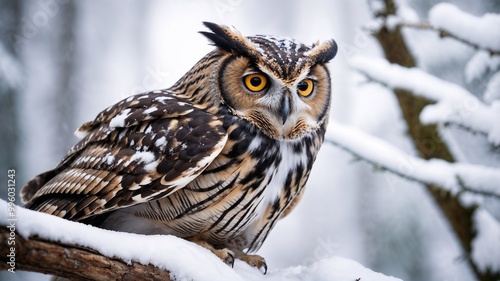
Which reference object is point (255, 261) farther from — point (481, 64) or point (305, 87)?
point (481, 64)

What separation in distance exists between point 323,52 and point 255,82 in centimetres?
28

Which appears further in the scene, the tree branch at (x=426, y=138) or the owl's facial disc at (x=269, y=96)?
the tree branch at (x=426, y=138)

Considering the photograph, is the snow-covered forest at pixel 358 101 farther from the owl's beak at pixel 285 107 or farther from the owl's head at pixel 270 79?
the owl's beak at pixel 285 107

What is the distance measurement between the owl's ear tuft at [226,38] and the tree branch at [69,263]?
765mm

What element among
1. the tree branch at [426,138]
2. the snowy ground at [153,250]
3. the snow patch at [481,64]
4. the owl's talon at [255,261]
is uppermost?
the snowy ground at [153,250]

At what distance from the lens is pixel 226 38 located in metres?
1.84

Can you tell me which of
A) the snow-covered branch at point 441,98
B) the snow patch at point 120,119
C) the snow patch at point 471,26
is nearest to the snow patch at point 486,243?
the snow-covered branch at point 441,98

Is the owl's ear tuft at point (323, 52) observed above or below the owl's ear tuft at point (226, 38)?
below

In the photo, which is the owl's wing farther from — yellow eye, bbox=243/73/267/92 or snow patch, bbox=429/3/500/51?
snow patch, bbox=429/3/500/51

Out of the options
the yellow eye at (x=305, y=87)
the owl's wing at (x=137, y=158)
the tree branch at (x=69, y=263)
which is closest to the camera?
the tree branch at (x=69, y=263)

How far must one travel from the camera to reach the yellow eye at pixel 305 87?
1.87 m

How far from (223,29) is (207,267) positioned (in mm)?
798

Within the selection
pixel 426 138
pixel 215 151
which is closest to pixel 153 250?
pixel 215 151

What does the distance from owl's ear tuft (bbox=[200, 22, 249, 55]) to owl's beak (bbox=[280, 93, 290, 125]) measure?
0.20 m
